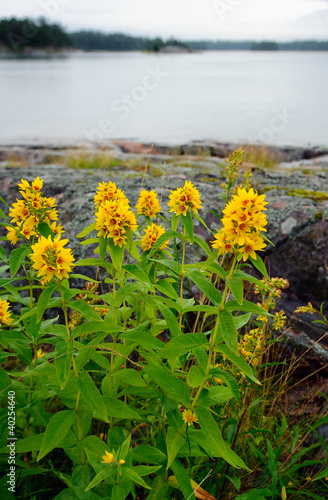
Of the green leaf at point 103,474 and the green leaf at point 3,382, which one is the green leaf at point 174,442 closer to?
the green leaf at point 103,474

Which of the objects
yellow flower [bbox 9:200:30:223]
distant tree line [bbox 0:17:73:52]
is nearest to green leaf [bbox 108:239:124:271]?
yellow flower [bbox 9:200:30:223]

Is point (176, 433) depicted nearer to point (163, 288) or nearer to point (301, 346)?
point (163, 288)

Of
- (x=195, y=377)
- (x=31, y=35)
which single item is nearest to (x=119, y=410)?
(x=195, y=377)

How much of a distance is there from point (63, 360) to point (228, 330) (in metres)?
0.61

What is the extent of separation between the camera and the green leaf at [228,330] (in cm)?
130

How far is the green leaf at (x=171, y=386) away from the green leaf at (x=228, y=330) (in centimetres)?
33

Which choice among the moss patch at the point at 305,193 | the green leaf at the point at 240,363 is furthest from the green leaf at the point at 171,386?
the moss patch at the point at 305,193

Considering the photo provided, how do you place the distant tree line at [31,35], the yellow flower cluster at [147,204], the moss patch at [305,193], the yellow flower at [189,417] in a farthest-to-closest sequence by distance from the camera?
1. the distant tree line at [31,35]
2. the moss patch at [305,193]
3. the yellow flower cluster at [147,204]
4. the yellow flower at [189,417]

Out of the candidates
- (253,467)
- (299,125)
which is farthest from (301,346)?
(299,125)

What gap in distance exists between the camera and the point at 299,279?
315cm

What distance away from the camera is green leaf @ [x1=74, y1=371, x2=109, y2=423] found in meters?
1.35

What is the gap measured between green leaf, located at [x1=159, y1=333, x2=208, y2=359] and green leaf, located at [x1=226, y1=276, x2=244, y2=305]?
9.2 inches

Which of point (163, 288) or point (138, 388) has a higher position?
point (163, 288)

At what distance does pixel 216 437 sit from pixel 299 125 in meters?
22.3
